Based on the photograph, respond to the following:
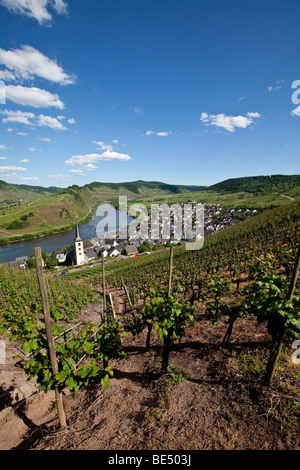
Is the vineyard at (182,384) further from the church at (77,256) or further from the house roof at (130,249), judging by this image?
the house roof at (130,249)

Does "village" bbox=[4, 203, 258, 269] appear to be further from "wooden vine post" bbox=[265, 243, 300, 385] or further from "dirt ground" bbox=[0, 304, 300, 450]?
"wooden vine post" bbox=[265, 243, 300, 385]

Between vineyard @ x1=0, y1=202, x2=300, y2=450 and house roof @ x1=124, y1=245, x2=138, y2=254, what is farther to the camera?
house roof @ x1=124, y1=245, x2=138, y2=254

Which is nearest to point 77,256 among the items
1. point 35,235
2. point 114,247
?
point 114,247

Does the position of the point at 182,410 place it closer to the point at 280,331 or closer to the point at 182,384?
the point at 182,384

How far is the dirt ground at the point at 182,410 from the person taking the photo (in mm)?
3482

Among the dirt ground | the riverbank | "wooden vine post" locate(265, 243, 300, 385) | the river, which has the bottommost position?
the river

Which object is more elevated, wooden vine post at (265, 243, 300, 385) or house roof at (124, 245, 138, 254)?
wooden vine post at (265, 243, 300, 385)

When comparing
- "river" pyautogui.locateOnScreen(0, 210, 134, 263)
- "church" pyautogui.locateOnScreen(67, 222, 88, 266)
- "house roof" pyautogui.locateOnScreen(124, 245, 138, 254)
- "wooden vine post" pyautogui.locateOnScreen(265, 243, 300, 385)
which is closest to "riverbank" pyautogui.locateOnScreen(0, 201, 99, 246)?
"river" pyautogui.locateOnScreen(0, 210, 134, 263)

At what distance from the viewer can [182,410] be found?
421 centimetres

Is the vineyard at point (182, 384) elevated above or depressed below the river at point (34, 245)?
above

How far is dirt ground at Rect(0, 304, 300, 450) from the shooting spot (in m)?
3.48

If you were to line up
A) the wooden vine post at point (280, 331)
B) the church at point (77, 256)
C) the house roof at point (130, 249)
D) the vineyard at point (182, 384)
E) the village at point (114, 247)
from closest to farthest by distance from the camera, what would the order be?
the wooden vine post at point (280, 331), the vineyard at point (182, 384), the church at point (77, 256), the village at point (114, 247), the house roof at point (130, 249)

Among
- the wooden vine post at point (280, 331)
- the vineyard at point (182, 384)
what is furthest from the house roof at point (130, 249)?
the wooden vine post at point (280, 331)
